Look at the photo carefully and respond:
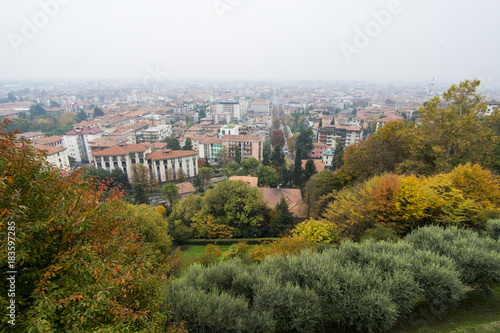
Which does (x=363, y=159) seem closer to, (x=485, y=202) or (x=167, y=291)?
(x=485, y=202)

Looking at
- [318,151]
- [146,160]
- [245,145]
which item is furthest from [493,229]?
[318,151]

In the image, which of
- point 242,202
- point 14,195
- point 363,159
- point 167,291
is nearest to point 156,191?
point 242,202

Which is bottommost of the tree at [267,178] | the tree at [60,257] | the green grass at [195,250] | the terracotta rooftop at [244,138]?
the green grass at [195,250]

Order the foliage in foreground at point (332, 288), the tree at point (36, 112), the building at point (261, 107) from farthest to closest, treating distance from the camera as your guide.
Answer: the building at point (261, 107)
the tree at point (36, 112)
the foliage in foreground at point (332, 288)

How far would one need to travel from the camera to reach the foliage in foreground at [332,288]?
5.72m

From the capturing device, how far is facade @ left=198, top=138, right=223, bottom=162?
4184 centimetres

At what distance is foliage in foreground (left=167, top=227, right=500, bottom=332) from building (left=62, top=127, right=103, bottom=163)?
45.4 meters

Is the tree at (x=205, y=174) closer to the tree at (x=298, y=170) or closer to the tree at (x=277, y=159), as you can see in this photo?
the tree at (x=277, y=159)

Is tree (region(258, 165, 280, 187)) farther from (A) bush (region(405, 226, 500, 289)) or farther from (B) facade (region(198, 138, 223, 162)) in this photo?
(A) bush (region(405, 226, 500, 289))

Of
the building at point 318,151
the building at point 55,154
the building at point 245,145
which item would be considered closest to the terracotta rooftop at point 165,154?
the building at point 245,145

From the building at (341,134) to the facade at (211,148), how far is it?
21238 mm

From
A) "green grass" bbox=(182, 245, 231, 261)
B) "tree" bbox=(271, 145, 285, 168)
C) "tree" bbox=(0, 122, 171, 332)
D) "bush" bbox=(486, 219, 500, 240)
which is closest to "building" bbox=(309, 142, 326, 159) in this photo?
"tree" bbox=(271, 145, 285, 168)

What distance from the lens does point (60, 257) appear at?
3.67 metres

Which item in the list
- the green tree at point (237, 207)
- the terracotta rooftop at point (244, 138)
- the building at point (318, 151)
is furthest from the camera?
the building at point (318, 151)
